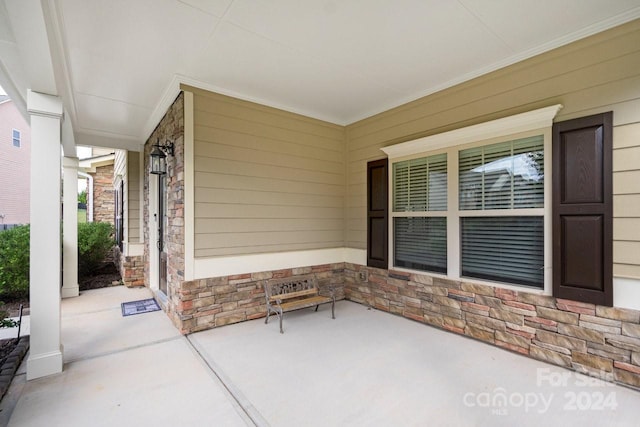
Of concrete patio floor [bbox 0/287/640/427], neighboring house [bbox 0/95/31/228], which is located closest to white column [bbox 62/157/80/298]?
concrete patio floor [bbox 0/287/640/427]

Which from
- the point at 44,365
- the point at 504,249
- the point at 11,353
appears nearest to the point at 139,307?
the point at 11,353

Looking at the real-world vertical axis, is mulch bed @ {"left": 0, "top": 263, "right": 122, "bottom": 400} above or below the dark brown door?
Result: below

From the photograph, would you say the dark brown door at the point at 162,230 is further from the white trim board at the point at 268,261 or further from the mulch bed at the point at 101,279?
the mulch bed at the point at 101,279

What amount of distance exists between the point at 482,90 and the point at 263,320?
4.00m

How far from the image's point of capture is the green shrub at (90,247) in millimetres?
6786

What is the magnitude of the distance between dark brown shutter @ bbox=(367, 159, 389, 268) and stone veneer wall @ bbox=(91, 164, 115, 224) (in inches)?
387

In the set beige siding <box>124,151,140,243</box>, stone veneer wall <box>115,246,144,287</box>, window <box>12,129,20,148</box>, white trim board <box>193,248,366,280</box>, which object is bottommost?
stone veneer wall <box>115,246,144,287</box>

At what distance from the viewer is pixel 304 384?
2566 mm

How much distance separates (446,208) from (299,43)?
257 cm

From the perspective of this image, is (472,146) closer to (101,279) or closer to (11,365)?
(11,365)

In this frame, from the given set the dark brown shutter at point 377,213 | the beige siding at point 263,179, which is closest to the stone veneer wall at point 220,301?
the beige siding at point 263,179

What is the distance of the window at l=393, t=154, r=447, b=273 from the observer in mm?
3895

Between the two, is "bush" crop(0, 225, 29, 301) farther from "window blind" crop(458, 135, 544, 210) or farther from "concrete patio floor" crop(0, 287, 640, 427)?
"window blind" crop(458, 135, 544, 210)

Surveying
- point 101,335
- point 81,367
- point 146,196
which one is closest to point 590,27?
point 81,367
